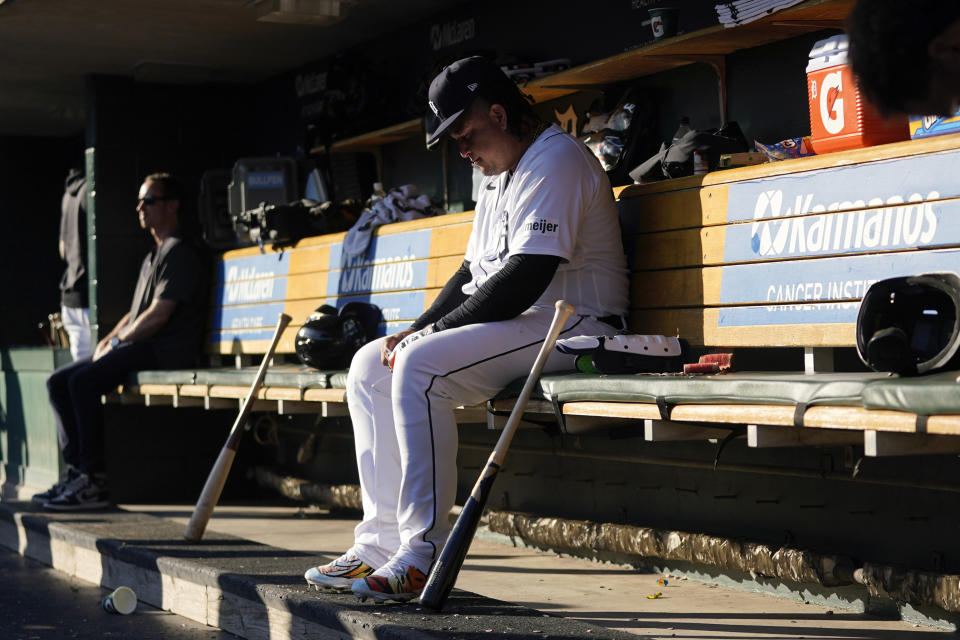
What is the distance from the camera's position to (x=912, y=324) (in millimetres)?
2885

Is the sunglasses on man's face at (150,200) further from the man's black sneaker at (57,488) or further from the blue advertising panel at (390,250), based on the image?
the man's black sneaker at (57,488)

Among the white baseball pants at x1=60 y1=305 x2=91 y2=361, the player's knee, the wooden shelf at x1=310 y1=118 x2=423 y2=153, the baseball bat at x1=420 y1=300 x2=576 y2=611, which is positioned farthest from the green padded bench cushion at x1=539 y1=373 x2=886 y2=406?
the white baseball pants at x1=60 y1=305 x2=91 y2=361

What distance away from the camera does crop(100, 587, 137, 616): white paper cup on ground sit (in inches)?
188

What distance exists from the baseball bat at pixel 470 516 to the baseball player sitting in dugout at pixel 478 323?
0.11 meters

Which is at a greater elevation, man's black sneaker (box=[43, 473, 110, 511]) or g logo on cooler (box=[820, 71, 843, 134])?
g logo on cooler (box=[820, 71, 843, 134])

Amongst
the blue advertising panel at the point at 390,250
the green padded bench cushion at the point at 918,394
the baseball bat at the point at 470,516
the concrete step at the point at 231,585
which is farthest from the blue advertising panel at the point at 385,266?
the green padded bench cushion at the point at 918,394

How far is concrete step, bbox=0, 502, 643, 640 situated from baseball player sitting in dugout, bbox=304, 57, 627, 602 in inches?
5.1

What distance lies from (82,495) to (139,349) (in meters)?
0.79

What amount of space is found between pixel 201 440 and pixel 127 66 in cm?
217

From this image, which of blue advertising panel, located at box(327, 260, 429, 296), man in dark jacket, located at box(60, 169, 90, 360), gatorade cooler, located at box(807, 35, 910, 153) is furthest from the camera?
man in dark jacket, located at box(60, 169, 90, 360)

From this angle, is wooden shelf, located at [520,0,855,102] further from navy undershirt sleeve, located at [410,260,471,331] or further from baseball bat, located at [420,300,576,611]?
baseball bat, located at [420,300,576,611]

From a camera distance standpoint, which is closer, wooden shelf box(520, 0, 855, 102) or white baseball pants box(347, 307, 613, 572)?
white baseball pants box(347, 307, 613, 572)

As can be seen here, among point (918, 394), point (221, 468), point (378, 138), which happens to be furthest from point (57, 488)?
point (918, 394)

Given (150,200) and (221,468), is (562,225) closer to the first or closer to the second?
(221,468)
